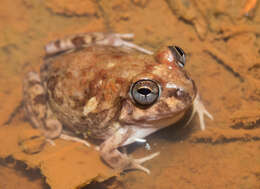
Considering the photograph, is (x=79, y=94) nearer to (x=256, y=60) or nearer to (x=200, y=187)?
(x=200, y=187)

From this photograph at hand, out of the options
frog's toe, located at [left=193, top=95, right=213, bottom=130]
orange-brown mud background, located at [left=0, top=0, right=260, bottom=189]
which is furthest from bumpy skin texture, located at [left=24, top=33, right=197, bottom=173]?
orange-brown mud background, located at [left=0, top=0, right=260, bottom=189]

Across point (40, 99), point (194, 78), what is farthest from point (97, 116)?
point (194, 78)

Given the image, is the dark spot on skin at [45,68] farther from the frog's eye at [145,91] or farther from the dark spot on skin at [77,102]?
the frog's eye at [145,91]

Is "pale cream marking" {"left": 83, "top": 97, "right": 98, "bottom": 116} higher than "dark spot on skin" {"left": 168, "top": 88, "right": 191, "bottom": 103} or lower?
lower

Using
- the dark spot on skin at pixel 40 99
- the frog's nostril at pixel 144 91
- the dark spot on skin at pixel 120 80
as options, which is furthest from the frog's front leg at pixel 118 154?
the dark spot on skin at pixel 40 99

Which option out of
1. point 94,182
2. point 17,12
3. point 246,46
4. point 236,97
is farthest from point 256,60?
point 17,12

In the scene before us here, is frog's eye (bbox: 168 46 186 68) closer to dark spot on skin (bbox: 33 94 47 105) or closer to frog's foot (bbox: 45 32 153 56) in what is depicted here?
frog's foot (bbox: 45 32 153 56)
